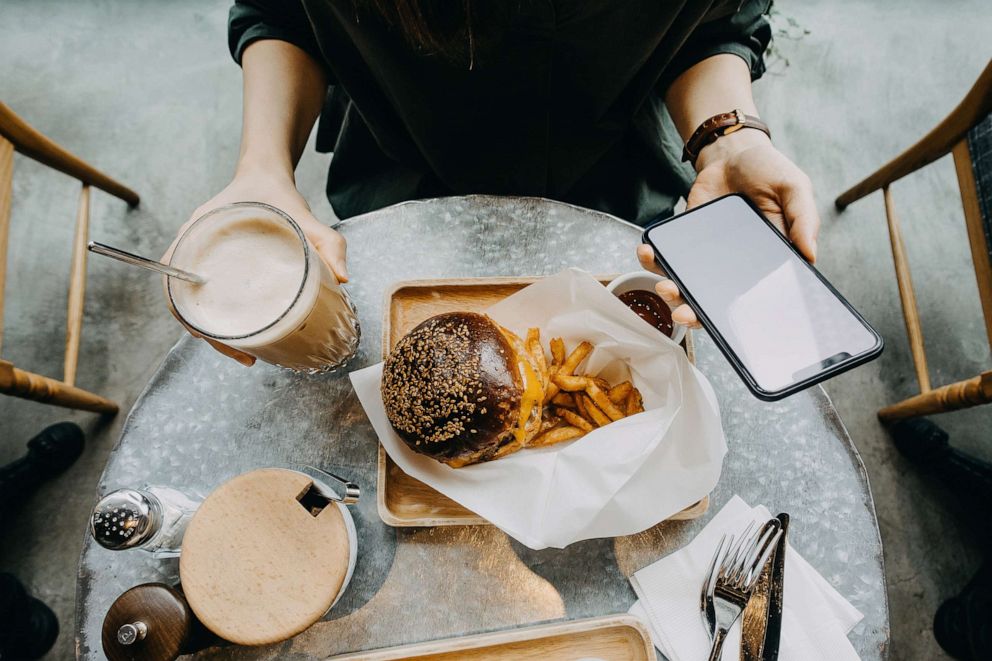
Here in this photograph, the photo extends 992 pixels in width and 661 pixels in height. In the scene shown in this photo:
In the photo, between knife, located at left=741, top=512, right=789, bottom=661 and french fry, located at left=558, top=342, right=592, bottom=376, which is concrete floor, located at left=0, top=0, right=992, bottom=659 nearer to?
knife, located at left=741, top=512, right=789, bottom=661

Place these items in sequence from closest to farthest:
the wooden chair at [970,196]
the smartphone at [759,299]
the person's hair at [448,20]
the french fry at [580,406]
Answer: the person's hair at [448,20], the smartphone at [759,299], the french fry at [580,406], the wooden chair at [970,196]

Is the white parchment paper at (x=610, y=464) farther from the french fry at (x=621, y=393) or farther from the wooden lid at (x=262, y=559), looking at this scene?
the wooden lid at (x=262, y=559)

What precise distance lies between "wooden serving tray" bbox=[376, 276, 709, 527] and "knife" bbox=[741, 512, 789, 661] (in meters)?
0.15

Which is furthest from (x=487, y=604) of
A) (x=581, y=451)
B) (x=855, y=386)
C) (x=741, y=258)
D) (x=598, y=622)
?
(x=855, y=386)

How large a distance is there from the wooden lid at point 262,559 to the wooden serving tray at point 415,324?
147 millimetres

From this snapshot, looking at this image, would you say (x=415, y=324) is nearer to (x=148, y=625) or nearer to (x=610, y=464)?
(x=610, y=464)

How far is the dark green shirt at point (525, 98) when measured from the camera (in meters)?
1.10

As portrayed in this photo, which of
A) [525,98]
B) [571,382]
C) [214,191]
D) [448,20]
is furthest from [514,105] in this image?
[214,191]

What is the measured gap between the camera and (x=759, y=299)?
1030mm

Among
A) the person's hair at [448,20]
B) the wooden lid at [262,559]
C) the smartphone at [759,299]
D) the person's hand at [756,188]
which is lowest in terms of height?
the wooden lid at [262,559]

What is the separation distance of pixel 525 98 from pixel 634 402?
69 cm

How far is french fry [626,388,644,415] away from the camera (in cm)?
115

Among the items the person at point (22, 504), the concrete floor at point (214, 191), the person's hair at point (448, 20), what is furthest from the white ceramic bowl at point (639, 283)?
the person at point (22, 504)

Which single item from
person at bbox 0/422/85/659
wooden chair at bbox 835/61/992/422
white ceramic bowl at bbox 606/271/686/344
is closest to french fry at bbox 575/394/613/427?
white ceramic bowl at bbox 606/271/686/344
